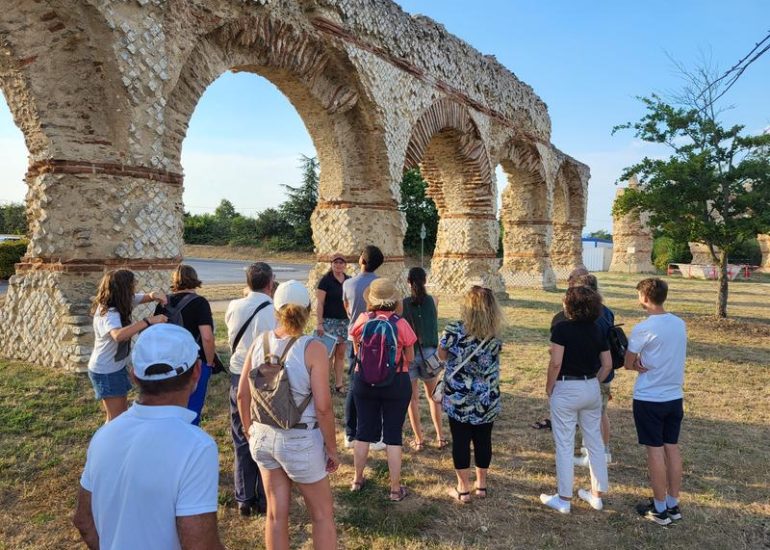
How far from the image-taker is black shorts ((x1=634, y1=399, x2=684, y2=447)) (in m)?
3.01

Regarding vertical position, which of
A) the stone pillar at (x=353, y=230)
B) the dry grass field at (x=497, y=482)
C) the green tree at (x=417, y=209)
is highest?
the green tree at (x=417, y=209)

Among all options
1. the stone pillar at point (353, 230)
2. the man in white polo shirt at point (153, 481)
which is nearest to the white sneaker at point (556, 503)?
the man in white polo shirt at point (153, 481)

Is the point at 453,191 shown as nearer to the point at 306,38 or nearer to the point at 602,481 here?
the point at 306,38

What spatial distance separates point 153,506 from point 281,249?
104 feet

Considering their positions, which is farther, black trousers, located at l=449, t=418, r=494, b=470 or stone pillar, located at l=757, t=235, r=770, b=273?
stone pillar, located at l=757, t=235, r=770, b=273

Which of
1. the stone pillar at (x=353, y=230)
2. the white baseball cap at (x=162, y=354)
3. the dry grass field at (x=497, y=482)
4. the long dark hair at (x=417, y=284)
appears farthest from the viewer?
the stone pillar at (x=353, y=230)

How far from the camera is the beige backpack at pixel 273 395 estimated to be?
2.26 metres

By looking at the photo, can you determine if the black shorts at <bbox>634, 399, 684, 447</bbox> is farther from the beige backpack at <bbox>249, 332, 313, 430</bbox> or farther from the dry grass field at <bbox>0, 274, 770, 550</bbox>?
the beige backpack at <bbox>249, 332, 313, 430</bbox>

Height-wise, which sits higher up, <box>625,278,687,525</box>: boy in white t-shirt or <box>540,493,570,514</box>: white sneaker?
<box>625,278,687,525</box>: boy in white t-shirt

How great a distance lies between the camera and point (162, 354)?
1.45 metres

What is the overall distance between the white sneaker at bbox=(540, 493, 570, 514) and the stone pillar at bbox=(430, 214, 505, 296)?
378 inches

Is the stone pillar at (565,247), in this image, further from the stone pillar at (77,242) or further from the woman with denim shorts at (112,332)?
the woman with denim shorts at (112,332)

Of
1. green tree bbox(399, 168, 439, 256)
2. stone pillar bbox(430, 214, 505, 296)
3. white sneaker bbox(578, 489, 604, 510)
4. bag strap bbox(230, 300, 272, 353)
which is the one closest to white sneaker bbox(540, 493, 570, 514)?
white sneaker bbox(578, 489, 604, 510)

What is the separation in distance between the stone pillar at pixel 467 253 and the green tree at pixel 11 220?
29.9 metres
